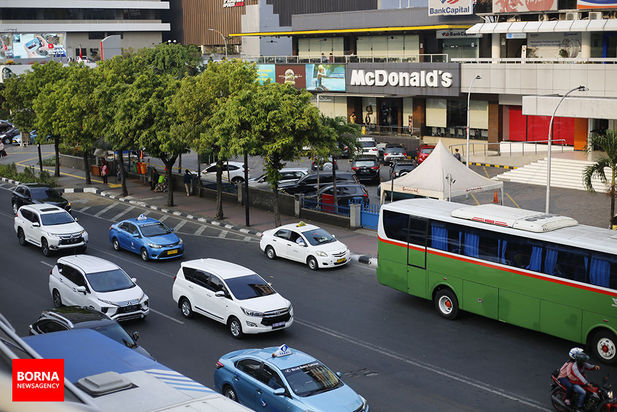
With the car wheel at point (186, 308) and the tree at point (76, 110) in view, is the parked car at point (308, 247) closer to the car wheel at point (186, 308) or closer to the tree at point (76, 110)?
the car wheel at point (186, 308)

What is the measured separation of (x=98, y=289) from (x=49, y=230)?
9889 mm

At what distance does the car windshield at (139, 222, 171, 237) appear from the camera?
101 feet

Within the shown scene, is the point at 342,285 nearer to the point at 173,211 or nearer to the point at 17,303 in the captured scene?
the point at 17,303

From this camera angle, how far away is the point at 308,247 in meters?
28.7

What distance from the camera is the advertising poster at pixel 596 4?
46531mm

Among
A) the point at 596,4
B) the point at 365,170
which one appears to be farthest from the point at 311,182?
the point at 596,4

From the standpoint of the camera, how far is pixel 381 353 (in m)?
20.0

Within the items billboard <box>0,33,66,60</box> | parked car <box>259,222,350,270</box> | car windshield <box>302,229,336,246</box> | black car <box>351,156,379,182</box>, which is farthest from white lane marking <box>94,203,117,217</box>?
billboard <box>0,33,66,60</box>

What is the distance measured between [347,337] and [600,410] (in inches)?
306

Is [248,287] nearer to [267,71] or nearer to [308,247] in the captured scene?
[308,247]

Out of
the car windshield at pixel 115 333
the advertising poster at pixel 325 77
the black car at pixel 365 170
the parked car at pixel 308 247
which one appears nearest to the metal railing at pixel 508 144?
the black car at pixel 365 170

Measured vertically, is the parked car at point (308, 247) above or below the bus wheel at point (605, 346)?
above

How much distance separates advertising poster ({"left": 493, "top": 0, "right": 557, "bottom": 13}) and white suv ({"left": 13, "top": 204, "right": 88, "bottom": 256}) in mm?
35682

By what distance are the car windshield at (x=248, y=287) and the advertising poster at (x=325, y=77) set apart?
4505 centimetres
